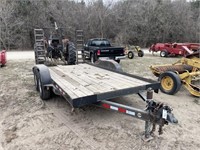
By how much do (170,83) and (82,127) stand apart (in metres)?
3.05

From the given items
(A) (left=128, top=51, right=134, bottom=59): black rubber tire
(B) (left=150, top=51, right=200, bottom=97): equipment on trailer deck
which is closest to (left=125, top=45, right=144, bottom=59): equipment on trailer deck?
Result: (A) (left=128, top=51, right=134, bottom=59): black rubber tire

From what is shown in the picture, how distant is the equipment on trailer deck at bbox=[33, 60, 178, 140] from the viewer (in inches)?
109

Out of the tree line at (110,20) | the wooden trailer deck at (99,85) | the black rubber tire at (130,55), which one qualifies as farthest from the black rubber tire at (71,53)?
the tree line at (110,20)

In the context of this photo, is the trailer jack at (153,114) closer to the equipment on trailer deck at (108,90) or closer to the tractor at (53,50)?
the equipment on trailer deck at (108,90)

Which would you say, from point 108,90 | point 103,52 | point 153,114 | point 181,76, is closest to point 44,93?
point 108,90

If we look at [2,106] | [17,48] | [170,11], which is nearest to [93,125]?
[2,106]

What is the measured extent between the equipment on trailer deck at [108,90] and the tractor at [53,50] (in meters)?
3.26

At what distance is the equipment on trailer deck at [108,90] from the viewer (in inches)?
109

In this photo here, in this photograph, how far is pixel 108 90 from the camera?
12.3ft

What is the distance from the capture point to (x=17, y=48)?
66.4ft

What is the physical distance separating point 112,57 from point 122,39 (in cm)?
1226

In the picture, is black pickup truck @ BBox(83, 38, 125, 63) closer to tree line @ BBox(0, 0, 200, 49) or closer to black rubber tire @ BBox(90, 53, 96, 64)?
black rubber tire @ BBox(90, 53, 96, 64)

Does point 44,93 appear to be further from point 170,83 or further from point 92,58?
point 92,58

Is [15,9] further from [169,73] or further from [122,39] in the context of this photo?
[169,73]
